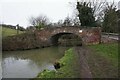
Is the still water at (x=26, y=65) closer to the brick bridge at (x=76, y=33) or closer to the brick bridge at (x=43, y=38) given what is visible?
the brick bridge at (x=43, y=38)

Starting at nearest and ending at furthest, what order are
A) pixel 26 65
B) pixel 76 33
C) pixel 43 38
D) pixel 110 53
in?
1. pixel 110 53
2. pixel 26 65
3. pixel 76 33
4. pixel 43 38

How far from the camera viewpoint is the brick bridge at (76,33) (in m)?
33.7

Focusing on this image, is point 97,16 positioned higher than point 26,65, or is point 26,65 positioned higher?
point 97,16

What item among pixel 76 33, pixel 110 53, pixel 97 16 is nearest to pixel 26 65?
pixel 110 53

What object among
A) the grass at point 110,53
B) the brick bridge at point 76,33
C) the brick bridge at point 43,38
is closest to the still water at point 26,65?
the grass at point 110,53

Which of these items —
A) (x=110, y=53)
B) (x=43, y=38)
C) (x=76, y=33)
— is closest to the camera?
(x=110, y=53)

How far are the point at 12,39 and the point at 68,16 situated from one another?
29281 millimetres

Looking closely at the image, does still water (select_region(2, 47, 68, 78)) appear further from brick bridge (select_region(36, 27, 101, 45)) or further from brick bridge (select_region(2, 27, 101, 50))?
brick bridge (select_region(36, 27, 101, 45))

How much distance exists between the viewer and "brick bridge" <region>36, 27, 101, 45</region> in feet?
111

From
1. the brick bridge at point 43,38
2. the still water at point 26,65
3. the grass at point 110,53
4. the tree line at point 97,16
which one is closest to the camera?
the still water at point 26,65

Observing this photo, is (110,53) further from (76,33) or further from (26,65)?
(76,33)

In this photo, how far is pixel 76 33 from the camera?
3534cm

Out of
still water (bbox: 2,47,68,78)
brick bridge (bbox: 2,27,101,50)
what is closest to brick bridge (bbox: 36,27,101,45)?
brick bridge (bbox: 2,27,101,50)

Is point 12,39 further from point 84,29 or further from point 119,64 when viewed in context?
point 119,64
